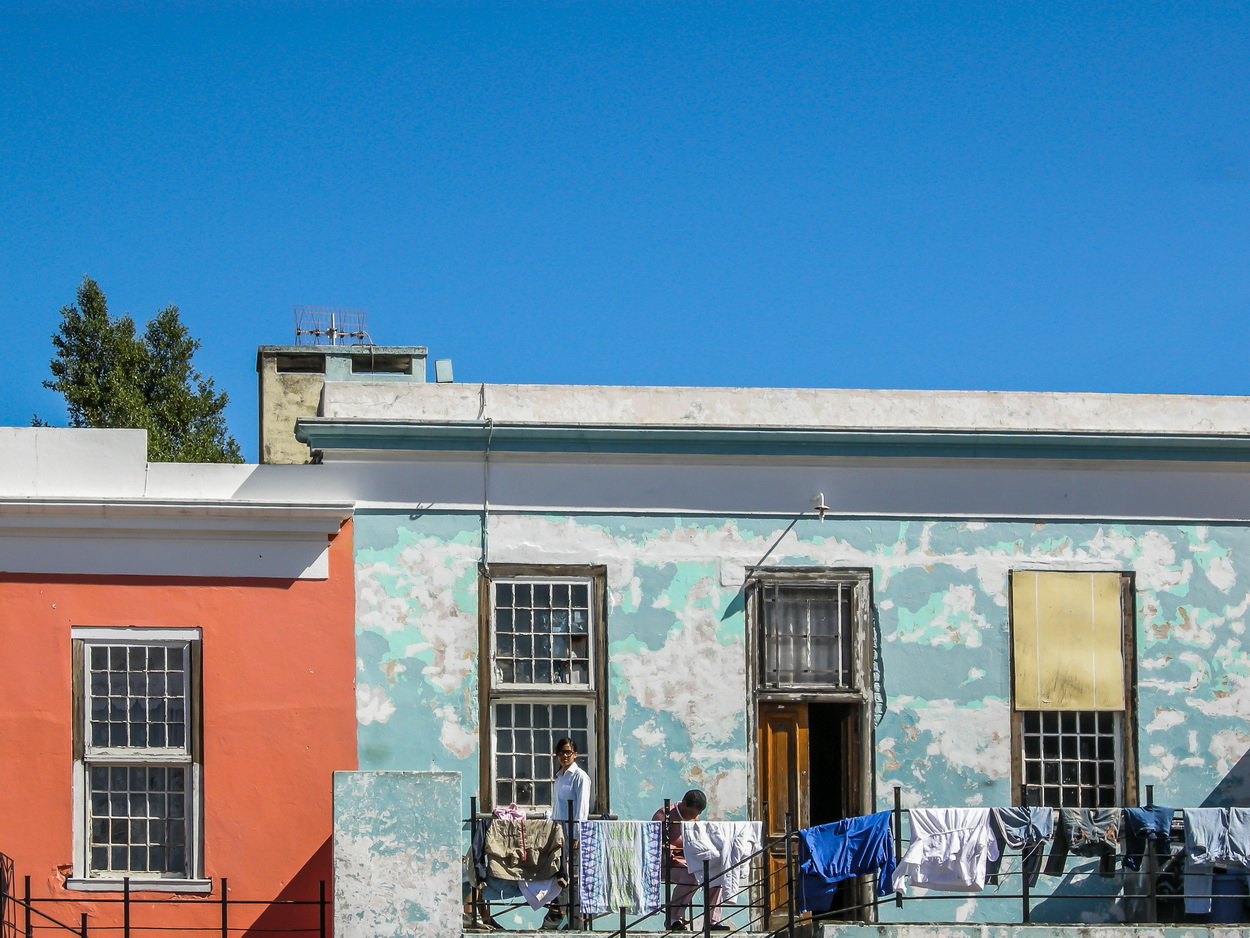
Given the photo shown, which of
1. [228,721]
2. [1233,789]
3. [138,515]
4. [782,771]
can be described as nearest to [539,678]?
[782,771]

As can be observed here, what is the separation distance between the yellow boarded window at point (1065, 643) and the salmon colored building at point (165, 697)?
6018mm

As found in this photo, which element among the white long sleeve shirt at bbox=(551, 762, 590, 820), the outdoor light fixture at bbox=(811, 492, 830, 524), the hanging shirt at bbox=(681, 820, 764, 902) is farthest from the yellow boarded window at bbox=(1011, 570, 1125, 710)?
the white long sleeve shirt at bbox=(551, 762, 590, 820)

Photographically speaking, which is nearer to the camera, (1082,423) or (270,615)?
(270,615)

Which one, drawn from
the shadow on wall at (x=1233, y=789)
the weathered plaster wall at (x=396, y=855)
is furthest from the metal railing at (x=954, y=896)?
the weathered plaster wall at (x=396, y=855)

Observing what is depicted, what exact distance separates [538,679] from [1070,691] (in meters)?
4.83

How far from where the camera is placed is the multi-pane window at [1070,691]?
1455 cm

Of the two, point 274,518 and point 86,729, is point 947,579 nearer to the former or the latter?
point 274,518

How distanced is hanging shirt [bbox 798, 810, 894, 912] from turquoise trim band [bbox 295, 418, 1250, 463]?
3534 mm

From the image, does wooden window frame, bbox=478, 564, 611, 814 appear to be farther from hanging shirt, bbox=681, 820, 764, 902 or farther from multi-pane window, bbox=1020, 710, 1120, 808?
multi-pane window, bbox=1020, 710, 1120, 808

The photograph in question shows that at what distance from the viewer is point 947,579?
14.6 meters

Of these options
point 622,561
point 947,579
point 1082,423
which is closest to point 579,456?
point 622,561

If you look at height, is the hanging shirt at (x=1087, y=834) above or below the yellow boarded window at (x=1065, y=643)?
below

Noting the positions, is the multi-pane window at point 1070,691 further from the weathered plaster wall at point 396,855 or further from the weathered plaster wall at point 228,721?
the weathered plaster wall at point 228,721

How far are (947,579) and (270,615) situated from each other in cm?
602
